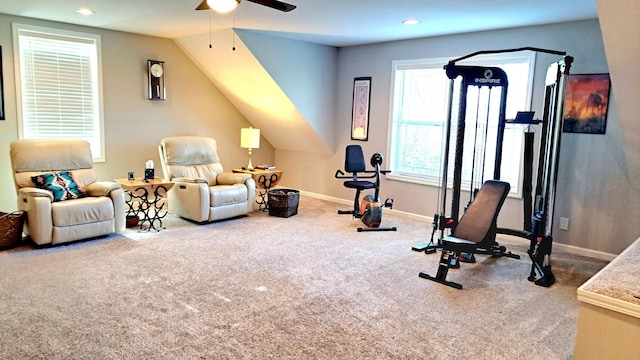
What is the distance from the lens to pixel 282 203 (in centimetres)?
557

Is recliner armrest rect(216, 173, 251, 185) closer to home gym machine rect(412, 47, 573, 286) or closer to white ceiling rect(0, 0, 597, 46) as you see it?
white ceiling rect(0, 0, 597, 46)

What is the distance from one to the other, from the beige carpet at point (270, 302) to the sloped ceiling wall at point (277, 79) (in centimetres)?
225

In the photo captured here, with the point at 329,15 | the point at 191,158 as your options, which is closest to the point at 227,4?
the point at 329,15

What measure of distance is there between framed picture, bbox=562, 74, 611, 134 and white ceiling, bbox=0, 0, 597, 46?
597 mm

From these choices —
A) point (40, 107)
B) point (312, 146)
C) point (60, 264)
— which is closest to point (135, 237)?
point (60, 264)

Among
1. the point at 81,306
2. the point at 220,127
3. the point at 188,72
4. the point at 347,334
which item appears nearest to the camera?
the point at 347,334

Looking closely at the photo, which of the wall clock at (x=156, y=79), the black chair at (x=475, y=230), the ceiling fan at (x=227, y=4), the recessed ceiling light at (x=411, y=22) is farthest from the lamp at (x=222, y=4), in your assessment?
the wall clock at (x=156, y=79)

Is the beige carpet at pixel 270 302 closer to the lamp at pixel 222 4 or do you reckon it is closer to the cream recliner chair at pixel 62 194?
the cream recliner chair at pixel 62 194

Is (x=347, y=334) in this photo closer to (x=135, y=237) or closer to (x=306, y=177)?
(x=135, y=237)

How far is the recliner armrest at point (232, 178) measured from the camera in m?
5.61

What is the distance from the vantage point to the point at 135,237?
4570 millimetres

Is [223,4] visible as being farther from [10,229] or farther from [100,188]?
[10,229]

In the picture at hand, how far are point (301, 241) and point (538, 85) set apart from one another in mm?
2977

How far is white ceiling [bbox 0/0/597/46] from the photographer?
149 inches
